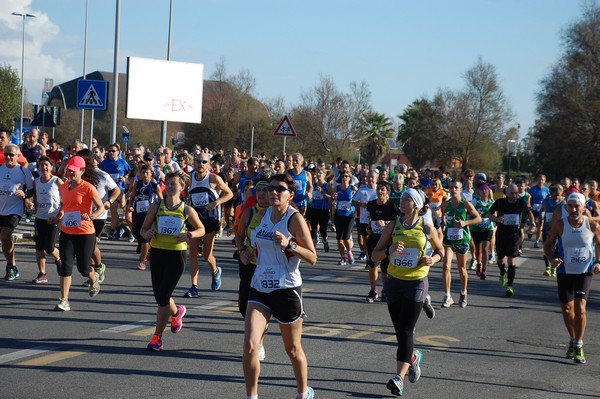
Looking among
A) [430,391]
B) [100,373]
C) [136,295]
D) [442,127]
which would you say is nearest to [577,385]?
[430,391]

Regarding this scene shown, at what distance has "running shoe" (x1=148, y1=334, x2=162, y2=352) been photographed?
8.27 metres

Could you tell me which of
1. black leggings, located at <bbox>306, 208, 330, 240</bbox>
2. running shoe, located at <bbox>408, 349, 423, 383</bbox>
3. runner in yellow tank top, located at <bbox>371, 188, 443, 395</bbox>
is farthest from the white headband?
black leggings, located at <bbox>306, 208, 330, 240</bbox>

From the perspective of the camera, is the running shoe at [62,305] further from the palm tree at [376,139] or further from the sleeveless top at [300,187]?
the palm tree at [376,139]

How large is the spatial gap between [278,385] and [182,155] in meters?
10.3

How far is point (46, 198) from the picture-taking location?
11.8 metres

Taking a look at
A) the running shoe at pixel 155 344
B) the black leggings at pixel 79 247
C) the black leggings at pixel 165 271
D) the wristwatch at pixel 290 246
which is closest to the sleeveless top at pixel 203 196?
the black leggings at pixel 79 247

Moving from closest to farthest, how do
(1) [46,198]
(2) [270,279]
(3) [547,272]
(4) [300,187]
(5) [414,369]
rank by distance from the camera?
(2) [270,279] → (5) [414,369] → (1) [46,198] → (4) [300,187] → (3) [547,272]

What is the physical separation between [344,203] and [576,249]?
27.4 feet

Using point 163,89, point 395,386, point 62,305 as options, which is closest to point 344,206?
point 62,305

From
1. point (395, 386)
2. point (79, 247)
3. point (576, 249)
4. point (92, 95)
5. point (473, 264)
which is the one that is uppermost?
point (92, 95)

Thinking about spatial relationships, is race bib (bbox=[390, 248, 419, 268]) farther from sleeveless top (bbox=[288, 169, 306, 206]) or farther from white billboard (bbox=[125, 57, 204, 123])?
white billboard (bbox=[125, 57, 204, 123])

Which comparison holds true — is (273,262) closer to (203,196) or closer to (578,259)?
(578,259)

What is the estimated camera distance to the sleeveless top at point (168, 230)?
8.52 meters

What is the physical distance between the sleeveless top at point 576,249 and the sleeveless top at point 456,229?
345cm
